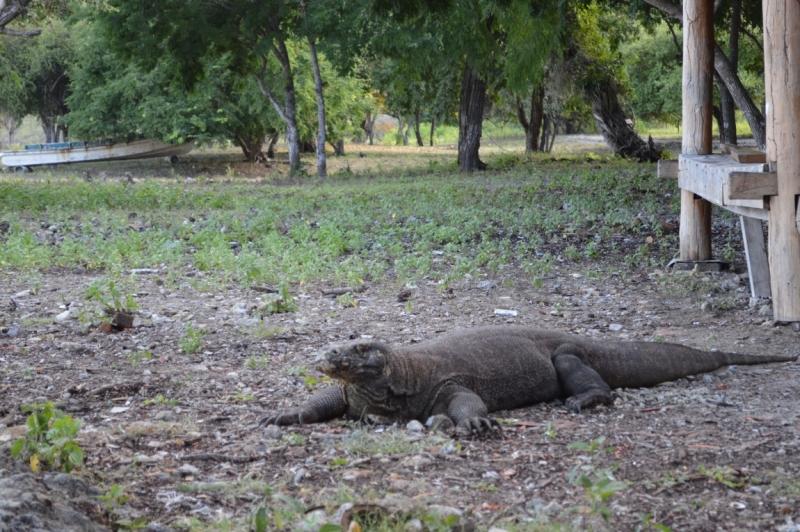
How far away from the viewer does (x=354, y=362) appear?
4.31 metres

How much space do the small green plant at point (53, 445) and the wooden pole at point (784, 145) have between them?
5385 millimetres

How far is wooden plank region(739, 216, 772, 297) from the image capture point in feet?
25.1

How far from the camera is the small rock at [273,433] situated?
427 cm

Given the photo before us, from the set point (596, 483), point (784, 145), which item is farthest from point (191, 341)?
point (784, 145)

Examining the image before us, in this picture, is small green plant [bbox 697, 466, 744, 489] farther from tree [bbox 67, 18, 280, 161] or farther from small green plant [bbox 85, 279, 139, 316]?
tree [bbox 67, 18, 280, 161]

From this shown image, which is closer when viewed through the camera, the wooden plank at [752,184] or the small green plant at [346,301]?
the wooden plank at [752,184]

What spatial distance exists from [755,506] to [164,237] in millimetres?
9153

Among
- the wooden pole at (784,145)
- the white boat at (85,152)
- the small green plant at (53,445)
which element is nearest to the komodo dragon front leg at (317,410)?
the small green plant at (53,445)

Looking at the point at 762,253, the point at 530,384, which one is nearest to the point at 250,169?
the point at 762,253

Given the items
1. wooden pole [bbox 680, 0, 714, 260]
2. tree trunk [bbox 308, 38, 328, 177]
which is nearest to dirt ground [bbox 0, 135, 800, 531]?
wooden pole [bbox 680, 0, 714, 260]

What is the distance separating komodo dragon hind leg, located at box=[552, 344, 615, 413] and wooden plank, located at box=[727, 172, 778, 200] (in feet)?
7.89

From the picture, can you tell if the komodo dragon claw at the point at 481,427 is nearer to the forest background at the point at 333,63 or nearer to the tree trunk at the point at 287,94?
the forest background at the point at 333,63

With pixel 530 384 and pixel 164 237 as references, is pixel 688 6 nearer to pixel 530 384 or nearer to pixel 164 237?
pixel 530 384

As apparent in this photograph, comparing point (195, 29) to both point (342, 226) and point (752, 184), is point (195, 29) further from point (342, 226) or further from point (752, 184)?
point (752, 184)
